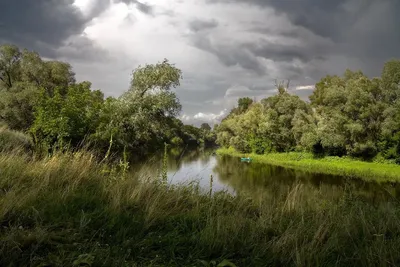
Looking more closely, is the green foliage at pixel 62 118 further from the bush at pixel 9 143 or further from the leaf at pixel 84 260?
the leaf at pixel 84 260

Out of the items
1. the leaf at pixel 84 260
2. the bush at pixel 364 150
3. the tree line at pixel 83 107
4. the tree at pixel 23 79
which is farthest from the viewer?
the bush at pixel 364 150

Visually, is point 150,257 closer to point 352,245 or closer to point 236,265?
point 236,265

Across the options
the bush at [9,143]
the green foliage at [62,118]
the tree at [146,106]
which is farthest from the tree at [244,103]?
the bush at [9,143]

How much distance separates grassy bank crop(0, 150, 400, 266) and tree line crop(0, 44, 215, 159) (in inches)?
288

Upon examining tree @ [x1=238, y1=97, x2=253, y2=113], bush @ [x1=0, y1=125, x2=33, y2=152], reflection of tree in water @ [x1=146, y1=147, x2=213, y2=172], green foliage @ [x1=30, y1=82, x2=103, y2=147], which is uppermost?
tree @ [x1=238, y1=97, x2=253, y2=113]

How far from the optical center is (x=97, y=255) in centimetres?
326

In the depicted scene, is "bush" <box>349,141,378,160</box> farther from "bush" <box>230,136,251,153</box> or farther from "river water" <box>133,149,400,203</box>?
"bush" <box>230,136,251,153</box>

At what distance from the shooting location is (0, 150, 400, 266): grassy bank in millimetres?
3352

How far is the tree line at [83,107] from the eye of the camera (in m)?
15.4

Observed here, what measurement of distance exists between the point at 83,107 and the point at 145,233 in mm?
15999

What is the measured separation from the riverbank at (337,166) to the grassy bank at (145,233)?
76.4 feet

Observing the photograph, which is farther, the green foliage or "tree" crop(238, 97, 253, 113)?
"tree" crop(238, 97, 253, 113)

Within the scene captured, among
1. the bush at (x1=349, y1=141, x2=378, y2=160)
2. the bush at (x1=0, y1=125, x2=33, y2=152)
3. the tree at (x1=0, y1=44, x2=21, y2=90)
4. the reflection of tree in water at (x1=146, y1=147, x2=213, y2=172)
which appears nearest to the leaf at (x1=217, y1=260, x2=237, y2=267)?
the bush at (x1=0, y1=125, x2=33, y2=152)

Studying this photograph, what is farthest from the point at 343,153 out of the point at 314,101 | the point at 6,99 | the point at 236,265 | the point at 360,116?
the point at 236,265
